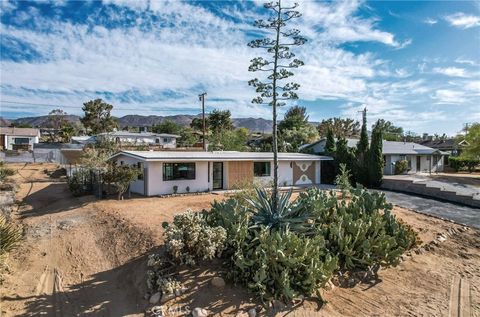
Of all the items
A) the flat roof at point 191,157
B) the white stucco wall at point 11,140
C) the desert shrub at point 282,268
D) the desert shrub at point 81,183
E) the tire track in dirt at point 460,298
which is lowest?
the tire track in dirt at point 460,298

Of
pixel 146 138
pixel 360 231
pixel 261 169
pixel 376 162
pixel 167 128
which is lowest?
pixel 360 231

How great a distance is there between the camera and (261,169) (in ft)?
75.7

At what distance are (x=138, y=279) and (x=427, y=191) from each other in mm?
19387

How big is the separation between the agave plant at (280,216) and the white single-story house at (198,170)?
7.94 m

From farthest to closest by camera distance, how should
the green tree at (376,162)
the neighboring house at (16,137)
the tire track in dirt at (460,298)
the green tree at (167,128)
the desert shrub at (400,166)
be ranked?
1. the green tree at (167,128)
2. the neighboring house at (16,137)
3. the desert shrub at (400,166)
4. the green tree at (376,162)
5. the tire track in dirt at (460,298)

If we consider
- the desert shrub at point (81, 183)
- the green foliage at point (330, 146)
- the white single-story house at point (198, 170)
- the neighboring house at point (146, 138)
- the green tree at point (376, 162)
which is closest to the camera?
the white single-story house at point (198, 170)

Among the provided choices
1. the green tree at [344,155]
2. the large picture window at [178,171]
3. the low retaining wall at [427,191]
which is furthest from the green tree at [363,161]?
the large picture window at [178,171]

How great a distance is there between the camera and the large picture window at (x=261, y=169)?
2275cm

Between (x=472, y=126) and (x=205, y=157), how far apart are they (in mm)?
31074

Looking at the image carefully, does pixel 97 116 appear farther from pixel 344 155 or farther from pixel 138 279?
pixel 138 279

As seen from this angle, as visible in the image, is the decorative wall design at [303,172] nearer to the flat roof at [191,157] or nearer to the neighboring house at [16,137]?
the flat roof at [191,157]

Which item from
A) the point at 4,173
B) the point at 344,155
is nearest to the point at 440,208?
the point at 344,155

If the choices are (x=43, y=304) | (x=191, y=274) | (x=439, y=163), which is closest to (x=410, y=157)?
(x=439, y=163)

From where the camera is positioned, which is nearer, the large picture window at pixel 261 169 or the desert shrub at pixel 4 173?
the desert shrub at pixel 4 173
